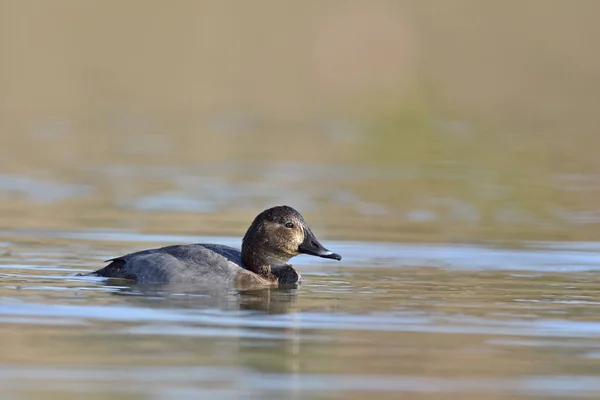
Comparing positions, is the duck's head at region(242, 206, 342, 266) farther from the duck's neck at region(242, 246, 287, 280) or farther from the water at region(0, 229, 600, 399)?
the water at region(0, 229, 600, 399)

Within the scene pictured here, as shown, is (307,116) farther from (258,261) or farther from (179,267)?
(179,267)

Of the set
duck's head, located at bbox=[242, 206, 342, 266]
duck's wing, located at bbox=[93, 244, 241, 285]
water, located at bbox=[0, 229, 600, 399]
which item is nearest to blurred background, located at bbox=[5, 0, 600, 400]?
water, located at bbox=[0, 229, 600, 399]

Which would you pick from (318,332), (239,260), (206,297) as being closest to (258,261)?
(239,260)

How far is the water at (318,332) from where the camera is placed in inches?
321

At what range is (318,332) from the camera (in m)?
9.95

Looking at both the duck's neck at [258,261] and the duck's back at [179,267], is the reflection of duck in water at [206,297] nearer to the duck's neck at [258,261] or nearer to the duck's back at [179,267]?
the duck's back at [179,267]

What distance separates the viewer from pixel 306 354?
29.8 feet

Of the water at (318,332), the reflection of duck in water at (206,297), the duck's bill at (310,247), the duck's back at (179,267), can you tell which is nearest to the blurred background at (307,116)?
the water at (318,332)

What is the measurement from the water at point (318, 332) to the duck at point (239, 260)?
0.19m

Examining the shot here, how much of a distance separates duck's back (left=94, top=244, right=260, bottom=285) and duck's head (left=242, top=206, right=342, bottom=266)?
0.81ft

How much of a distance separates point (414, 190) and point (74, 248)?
7.83 meters

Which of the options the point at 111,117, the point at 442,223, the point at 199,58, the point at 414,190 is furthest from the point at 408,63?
the point at 442,223

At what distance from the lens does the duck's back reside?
12148 millimetres

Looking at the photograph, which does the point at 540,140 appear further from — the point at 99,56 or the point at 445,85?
the point at 99,56
